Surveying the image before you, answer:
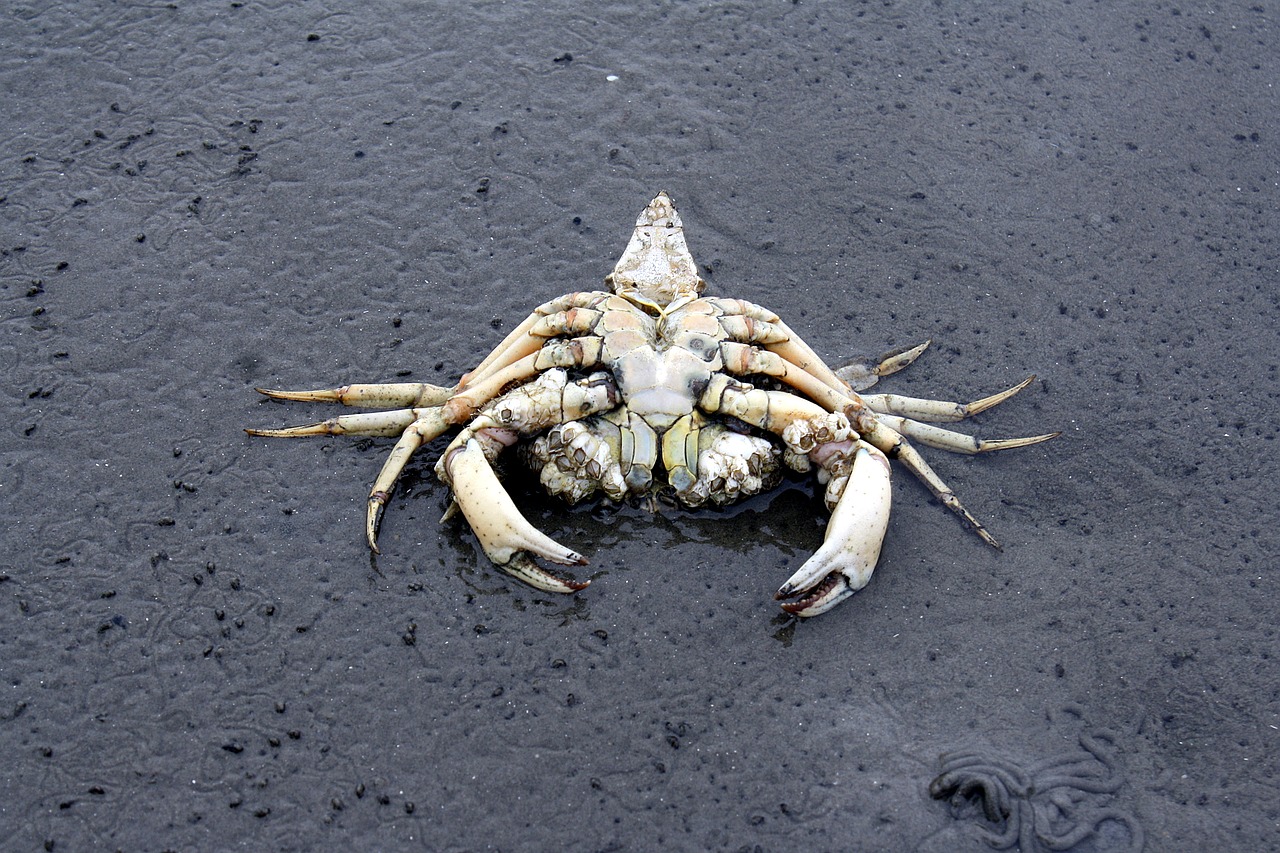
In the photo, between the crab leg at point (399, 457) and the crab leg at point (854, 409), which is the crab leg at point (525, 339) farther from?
the crab leg at point (854, 409)

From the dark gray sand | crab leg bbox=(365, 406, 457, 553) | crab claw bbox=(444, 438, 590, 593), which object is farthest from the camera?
crab leg bbox=(365, 406, 457, 553)

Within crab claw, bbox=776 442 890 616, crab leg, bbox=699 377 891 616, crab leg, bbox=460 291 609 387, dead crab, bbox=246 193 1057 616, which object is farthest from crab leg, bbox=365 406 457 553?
crab claw, bbox=776 442 890 616

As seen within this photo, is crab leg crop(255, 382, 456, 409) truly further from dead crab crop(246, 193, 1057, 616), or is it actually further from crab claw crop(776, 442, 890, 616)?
crab claw crop(776, 442, 890, 616)

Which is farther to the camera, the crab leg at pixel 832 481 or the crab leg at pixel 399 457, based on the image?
the crab leg at pixel 399 457

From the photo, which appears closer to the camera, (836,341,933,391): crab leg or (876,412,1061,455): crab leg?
(876,412,1061,455): crab leg

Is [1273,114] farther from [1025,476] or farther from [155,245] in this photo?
[155,245]

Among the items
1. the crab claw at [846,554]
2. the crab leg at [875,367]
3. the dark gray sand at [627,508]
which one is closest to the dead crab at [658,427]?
the crab claw at [846,554]

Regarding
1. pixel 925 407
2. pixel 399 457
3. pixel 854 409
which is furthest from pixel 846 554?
pixel 399 457
